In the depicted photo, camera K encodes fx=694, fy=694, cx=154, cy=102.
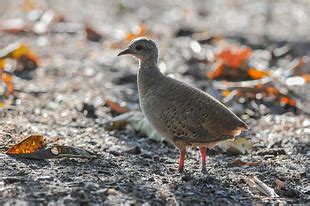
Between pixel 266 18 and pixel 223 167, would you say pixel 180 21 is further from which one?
pixel 223 167

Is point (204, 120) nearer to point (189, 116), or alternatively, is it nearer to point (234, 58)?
Result: point (189, 116)

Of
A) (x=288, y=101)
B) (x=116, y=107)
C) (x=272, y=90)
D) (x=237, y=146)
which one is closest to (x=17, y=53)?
(x=116, y=107)

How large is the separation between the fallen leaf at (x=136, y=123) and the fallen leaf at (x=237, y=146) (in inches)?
28.4

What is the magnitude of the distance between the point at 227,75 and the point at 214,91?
3.47 ft

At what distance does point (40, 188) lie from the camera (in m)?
5.00

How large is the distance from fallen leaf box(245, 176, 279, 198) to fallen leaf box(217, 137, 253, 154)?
→ 3.38ft

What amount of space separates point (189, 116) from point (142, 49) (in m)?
0.96

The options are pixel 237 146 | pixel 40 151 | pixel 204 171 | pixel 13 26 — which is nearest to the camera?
pixel 40 151

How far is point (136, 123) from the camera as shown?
7301mm

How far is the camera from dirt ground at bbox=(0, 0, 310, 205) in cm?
514

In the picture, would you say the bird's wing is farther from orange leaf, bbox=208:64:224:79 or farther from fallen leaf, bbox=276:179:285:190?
orange leaf, bbox=208:64:224:79

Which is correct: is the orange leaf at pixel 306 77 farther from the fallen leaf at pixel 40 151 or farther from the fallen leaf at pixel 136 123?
the fallen leaf at pixel 40 151

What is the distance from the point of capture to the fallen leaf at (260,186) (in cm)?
543

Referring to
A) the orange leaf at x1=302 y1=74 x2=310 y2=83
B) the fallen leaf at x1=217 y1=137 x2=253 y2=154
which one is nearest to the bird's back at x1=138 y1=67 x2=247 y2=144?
the fallen leaf at x1=217 y1=137 x2=253 y2=154
